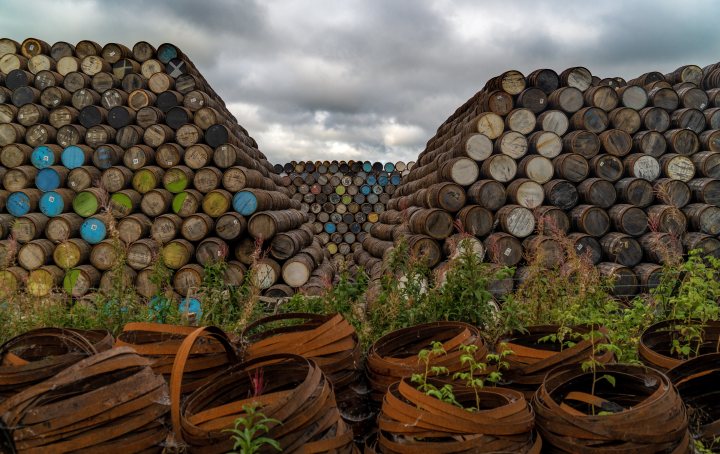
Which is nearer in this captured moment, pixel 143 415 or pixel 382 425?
pixel 143 415

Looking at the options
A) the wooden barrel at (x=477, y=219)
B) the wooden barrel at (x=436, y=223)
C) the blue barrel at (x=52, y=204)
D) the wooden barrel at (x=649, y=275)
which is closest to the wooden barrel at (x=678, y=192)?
the wooden barrel at (x=649, y=275)

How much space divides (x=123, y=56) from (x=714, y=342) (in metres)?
9.66

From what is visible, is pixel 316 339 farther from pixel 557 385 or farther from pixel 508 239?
pixel 508 239

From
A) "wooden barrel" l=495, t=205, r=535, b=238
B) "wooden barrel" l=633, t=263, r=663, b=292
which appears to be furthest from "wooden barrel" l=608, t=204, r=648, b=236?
"wooden barrel" l=495, t=205, r=535, b=238

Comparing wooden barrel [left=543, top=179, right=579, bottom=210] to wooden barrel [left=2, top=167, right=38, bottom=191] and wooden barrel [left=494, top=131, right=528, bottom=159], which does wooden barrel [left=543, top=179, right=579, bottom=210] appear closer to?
wooden barrel [left=494, top=131, right=528, bottom=159]

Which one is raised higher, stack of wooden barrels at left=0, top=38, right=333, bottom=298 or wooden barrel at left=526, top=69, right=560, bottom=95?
wooden barrel at left=526, top=69, right=560, bottom=95

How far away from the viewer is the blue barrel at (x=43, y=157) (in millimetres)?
8297

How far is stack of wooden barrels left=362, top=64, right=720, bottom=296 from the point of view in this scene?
7039mm

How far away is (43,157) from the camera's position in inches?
327

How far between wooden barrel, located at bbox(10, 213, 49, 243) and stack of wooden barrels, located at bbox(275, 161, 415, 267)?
1059cm

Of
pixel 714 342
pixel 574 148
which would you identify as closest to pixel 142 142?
pixel 574 148

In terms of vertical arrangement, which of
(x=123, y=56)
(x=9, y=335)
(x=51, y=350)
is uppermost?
(x=123, y=56)

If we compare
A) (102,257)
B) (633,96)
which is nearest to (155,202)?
(102,257)

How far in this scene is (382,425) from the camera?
6.66 ft
